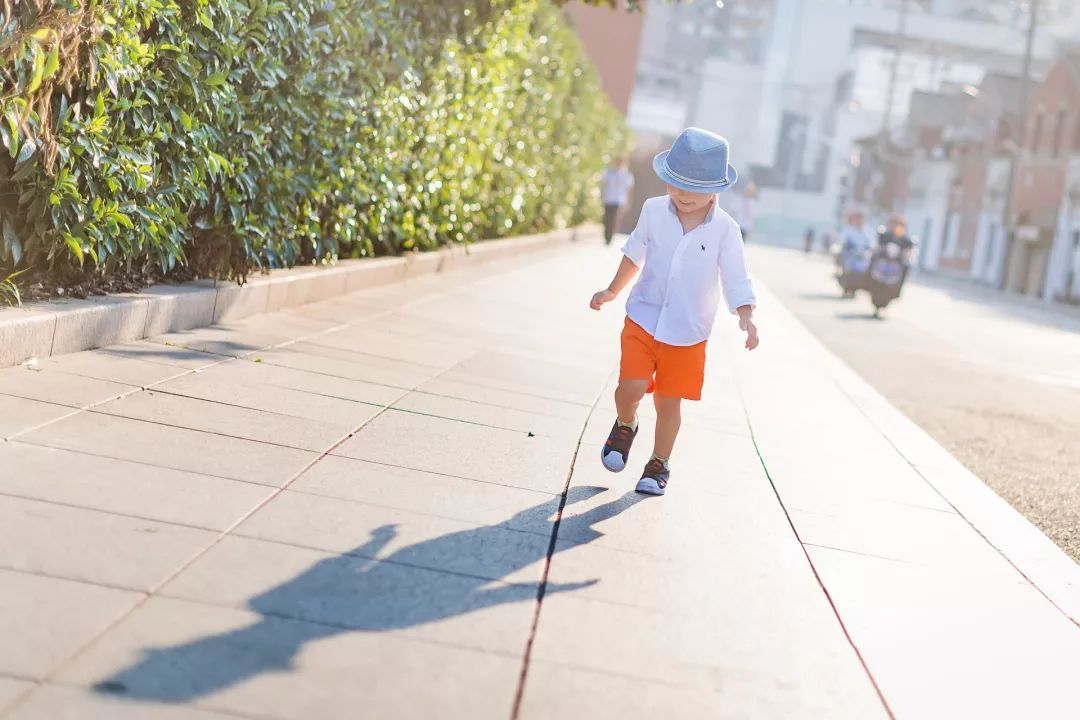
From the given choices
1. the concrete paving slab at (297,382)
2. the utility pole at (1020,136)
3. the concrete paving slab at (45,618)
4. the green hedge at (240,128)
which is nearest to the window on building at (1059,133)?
the utility pole at (1020,136)

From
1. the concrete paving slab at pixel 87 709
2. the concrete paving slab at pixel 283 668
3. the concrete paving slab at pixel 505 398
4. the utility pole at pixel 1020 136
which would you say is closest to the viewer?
the concrete paving slab at pixel 87 709

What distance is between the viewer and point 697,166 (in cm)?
568

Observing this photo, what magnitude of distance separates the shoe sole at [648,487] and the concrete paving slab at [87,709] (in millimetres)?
2946

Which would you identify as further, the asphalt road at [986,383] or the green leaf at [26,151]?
the asphalt road at [986,383]

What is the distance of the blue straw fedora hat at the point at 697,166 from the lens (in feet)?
18.6

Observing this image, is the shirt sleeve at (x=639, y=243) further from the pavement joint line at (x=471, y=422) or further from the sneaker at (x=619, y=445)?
the pavement joint line at (x=471, y=422)

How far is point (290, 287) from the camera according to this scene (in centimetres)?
991

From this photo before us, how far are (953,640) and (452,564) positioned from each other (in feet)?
4.86

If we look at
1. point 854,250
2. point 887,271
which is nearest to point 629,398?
point 887,271

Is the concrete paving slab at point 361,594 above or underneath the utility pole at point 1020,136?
underneath

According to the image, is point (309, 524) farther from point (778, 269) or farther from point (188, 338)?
point (778, 269)

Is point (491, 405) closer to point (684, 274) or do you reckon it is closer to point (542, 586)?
point (684, 274)

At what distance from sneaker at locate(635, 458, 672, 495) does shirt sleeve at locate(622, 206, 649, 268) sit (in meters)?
0.84

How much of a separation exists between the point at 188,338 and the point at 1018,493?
4420mm
